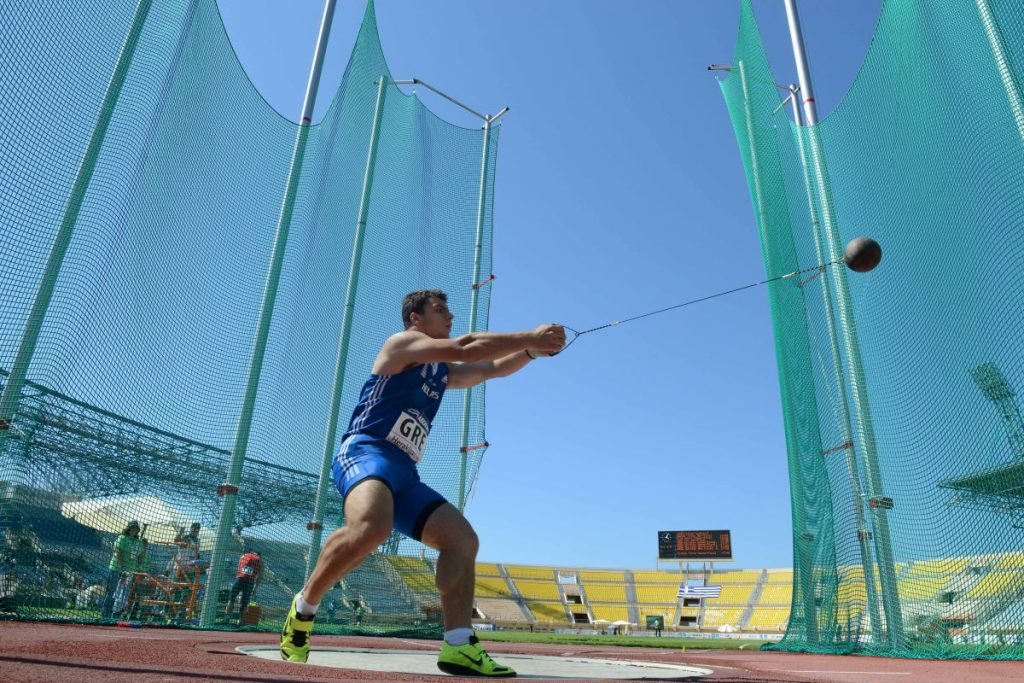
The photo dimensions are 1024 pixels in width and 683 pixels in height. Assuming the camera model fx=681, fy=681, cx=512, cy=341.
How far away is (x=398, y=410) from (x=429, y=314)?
529 mm

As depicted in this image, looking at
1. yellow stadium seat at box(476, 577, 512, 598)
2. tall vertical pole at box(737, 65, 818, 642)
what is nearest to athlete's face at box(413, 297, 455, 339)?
tall vertical pole at box(737, 65, 818, 642)

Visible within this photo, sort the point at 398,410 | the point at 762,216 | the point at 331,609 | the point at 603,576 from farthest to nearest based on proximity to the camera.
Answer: the point at 603,576, the point at 762,216, the point at 331,609, the point at 398,410

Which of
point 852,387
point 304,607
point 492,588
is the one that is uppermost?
point 492,588

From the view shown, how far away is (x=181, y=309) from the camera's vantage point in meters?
6.69

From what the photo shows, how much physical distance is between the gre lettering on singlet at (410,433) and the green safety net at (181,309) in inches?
148

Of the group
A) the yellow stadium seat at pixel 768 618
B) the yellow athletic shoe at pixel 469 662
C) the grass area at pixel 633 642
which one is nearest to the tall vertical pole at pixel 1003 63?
the yellow athletic shoe at pixel 469 662

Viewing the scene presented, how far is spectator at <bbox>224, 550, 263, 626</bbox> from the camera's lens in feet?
23.1

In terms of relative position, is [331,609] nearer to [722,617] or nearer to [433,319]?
[433,319]

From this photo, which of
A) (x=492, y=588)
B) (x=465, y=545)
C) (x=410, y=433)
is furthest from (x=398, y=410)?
(x=492, y=588)

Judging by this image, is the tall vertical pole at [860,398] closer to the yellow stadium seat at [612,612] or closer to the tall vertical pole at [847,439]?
the tall vertical pole at [847,439]

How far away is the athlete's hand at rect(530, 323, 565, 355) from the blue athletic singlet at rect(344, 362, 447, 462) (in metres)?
0.60

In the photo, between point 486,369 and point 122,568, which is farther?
point 122,568

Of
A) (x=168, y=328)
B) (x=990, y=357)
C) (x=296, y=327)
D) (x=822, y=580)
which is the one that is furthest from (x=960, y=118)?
(x=168, y=328)

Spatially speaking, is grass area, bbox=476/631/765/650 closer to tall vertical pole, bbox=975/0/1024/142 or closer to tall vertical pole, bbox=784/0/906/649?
tall vertical pole, bbox=784/0/906/649
